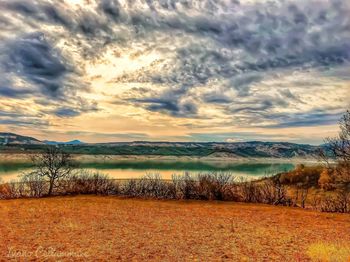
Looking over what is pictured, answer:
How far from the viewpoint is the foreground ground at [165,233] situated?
1061cm

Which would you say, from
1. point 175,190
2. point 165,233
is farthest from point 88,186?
point 165,233

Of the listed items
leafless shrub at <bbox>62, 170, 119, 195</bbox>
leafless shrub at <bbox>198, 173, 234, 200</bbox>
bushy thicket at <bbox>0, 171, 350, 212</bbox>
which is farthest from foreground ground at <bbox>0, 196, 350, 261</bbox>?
leafless shrub at <bbox>62, 170, 119, 195</bbox>

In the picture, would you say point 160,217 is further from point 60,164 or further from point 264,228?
point 60,164

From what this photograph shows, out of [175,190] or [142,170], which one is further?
[142,170]

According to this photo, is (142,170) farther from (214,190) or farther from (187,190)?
(214,190)

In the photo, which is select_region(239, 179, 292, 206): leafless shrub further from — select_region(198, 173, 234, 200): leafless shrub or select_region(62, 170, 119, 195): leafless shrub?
select_region(62, 170, 119, 195): leafless shrub

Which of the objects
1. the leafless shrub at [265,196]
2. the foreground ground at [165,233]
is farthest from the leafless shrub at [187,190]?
the foreground ground at [165,233]

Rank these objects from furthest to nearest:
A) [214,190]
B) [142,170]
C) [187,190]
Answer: [142,170]
[187,190]
[214,190]

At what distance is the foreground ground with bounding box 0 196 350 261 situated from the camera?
10.6 metres

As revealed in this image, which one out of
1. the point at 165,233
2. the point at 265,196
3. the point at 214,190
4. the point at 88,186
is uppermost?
the point at 214,190

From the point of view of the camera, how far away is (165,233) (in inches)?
529

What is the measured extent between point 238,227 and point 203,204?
7.30m

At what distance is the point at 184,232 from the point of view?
13656mm

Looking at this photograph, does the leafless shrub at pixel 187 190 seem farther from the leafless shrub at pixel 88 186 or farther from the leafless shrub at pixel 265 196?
the leafless shrub at pixel 88 186
